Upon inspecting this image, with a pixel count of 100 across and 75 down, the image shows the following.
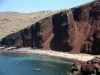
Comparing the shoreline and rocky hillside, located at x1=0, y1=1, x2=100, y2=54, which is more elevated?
rocky hillside, located at x1=0, y1=1, x2=100, y2=54

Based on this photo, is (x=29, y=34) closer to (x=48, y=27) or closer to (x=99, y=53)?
(x=48, y=27)

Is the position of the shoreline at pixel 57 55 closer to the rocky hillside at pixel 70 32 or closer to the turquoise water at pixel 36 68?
the rocky hillside at pixel 70 32

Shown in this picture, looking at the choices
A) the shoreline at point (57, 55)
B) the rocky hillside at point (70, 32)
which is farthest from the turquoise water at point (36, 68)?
the rocky hillside at point (70, 32)

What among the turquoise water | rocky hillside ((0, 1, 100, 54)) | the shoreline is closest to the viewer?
the turquoise water

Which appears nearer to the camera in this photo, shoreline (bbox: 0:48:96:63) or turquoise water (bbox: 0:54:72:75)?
turquoise water (bbox: 0:54:72:75)

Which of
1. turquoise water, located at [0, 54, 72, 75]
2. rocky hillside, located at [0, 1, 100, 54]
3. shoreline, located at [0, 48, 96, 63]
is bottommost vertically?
turquoise water, located at [0, 54, 72, 75]

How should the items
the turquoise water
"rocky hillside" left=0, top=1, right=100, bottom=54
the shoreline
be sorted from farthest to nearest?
"rocky hillside" left=0, top=1, right=100, bottom=54
the shoreline
the turquoise water

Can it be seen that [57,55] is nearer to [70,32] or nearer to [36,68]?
[70,32]

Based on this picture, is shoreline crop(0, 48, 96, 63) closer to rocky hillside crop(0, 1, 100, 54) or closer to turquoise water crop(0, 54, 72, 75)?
rocky hillside crop(0, 1, 100, 54)

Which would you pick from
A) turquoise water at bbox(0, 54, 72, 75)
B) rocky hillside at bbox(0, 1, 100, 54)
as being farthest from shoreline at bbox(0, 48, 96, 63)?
turquoise water at bbox(0, 54, 72, 75)

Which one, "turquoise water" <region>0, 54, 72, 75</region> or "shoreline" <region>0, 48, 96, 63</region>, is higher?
"shoreline" <region>0, 48, 96, 63</region>
